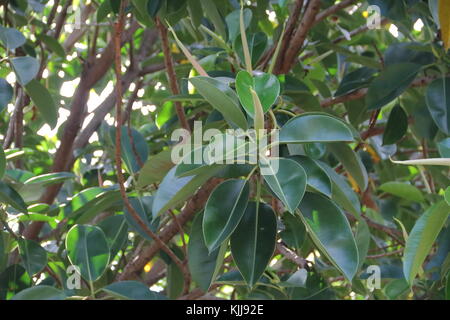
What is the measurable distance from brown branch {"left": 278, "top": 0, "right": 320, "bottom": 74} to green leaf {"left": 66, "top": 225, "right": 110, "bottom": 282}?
501mm

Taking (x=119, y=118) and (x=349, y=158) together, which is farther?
(x=349, y=158)

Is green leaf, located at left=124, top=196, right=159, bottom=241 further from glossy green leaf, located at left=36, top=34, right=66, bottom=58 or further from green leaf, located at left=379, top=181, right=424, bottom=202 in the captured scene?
glossy green leaf, located at left=36, top=34, right=66, bottom=58

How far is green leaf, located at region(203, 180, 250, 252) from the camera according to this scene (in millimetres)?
883

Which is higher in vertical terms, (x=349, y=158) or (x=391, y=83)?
(x=391, y=83)

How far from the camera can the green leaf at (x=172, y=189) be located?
94 centimetres

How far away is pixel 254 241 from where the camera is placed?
0.96m

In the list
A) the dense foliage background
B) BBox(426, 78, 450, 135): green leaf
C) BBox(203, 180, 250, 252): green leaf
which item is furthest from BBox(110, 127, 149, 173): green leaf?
BBox(426, 78, 450, 135): green leaf

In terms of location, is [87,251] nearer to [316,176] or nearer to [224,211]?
[224,211]

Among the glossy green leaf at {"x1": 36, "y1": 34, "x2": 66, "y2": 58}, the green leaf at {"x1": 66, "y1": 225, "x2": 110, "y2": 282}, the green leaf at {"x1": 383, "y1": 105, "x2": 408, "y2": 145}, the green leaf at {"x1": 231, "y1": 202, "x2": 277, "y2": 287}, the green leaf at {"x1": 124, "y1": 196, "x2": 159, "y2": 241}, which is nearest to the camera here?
the green leaf at {"x1": 231, "y1": 202, "x2": 277, "y2": 287}

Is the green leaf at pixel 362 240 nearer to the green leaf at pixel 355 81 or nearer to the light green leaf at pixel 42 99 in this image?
the green leaf at pixel 355 81

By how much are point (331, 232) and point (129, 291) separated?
0.97 feet

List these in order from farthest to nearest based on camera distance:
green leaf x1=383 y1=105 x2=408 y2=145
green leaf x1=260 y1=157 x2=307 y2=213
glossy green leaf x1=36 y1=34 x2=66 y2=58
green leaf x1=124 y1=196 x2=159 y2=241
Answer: glossy green leaf x1=36 y1=34 x2=66 y2=58 → green leaf x1=383 y1=105 x2=408 y2=145 → green leaf x1=124 y1=196 x2=159 y2=241 → green leaf x1=260 y1=157 x2=307 y2=213

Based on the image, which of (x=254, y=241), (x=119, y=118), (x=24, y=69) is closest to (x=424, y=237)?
(x=254, y=241)
